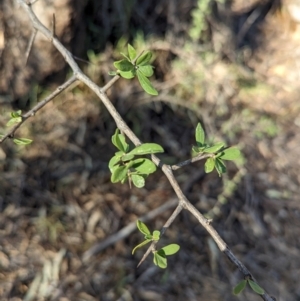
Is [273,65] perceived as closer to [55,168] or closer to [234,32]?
[234,32]

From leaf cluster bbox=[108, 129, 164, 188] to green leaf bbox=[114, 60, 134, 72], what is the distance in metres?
0.12

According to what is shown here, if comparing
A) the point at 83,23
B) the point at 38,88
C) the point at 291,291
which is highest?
the point at 83,23

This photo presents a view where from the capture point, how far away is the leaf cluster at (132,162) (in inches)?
33.7

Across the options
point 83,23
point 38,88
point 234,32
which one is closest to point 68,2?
point 83,23

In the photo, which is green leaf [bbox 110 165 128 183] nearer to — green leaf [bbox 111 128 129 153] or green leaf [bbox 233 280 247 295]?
green leaf [bbox 111 128 129 153]

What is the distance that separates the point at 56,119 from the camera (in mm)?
2529

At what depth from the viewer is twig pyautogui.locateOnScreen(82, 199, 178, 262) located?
7.82 feet

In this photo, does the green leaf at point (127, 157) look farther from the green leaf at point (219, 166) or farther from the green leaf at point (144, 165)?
the green leaf at point (219, 166)

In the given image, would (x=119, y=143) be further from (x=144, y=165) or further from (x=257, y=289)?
(x=257, y=289)

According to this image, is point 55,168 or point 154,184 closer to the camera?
point 55,168

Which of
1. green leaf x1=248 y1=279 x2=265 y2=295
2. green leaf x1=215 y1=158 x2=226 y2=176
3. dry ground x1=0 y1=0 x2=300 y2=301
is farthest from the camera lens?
dry ground x1=0 y1=0 x2=300 y2=301

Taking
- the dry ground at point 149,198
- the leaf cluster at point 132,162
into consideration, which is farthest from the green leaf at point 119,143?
the dry ground at point 149,198

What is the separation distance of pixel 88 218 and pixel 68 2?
38.9 inches

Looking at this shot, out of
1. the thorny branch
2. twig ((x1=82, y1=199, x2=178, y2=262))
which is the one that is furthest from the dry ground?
the thorny branch
